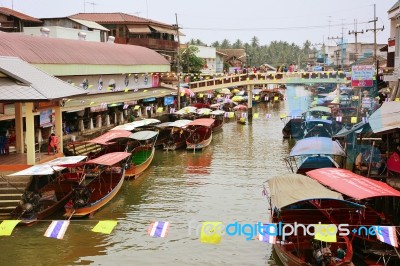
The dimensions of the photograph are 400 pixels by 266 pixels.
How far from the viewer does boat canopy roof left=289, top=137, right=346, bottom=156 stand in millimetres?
22797

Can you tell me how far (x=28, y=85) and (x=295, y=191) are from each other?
11196mm

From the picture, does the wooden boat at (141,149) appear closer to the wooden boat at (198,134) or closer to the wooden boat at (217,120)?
the wooden boat at (198,134)

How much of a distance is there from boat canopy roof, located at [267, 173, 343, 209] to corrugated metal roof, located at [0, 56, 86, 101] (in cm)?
918

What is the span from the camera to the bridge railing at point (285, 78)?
5044 cm

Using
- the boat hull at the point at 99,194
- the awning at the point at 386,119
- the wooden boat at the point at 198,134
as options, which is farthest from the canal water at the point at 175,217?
the awning at the point at 386,119

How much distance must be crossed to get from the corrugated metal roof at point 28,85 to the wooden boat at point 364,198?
406 inches

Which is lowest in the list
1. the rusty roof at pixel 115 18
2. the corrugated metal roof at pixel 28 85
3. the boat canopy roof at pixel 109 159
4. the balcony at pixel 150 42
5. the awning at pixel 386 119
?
the boat canopy roof at pixel 109 159

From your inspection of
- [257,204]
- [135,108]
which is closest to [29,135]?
[257,204]

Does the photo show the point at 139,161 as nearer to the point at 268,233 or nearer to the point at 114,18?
the point at 268,233

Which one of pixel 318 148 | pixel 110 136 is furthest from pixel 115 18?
pixel 318 148

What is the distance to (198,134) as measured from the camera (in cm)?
3559

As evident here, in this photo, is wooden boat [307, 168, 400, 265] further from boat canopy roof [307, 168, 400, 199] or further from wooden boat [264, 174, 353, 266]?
wooden boat [264, 174, 353, 266]

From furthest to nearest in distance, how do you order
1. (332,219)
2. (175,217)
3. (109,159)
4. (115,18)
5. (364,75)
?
(115,18), (364,75), (109,159), (175,217), (332,219)

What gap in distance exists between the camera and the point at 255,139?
3916cm
